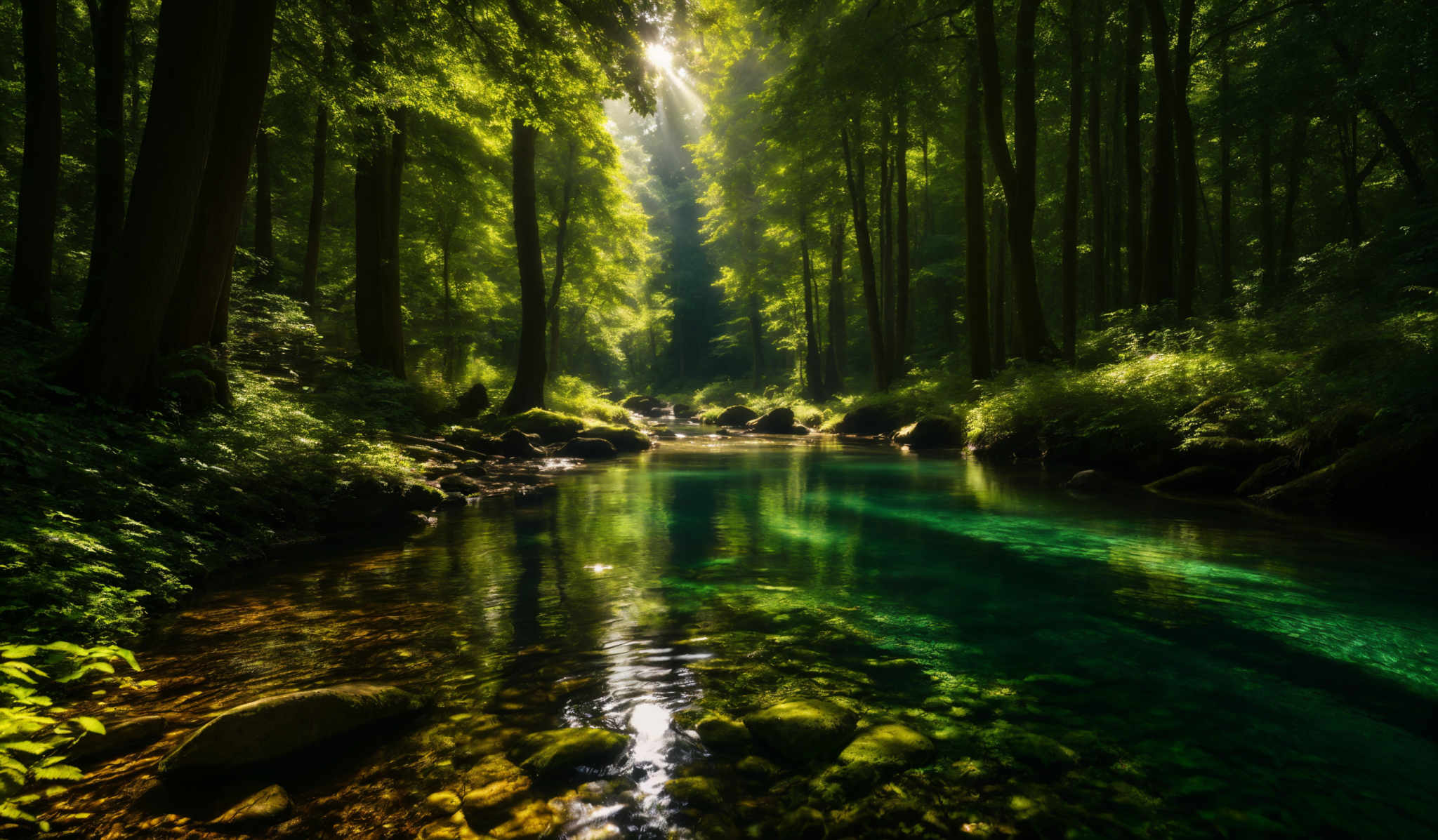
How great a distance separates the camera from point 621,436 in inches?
714

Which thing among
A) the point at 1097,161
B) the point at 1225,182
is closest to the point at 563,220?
the point at 1097,161

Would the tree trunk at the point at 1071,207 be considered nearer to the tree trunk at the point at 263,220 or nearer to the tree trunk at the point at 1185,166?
the tree trunk at the point at 1185,166

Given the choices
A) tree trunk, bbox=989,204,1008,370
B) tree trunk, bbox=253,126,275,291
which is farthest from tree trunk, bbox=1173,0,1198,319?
tree trunk, bbox=253,126,275,291

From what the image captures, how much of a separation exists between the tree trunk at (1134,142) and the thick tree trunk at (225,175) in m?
17.2

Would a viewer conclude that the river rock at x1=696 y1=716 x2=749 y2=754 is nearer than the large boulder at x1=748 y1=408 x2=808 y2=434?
Yes

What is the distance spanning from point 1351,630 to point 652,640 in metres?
4.49

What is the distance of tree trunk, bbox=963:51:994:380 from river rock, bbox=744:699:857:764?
15.8 meters

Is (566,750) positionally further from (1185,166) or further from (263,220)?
(263,220)

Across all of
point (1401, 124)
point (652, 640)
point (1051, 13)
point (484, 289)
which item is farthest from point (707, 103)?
point (652, 640)

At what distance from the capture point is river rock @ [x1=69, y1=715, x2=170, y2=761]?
264 centimetres

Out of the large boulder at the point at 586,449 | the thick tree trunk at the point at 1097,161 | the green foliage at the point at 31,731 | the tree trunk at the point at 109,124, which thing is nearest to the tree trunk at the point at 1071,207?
the thick tree trunk at the point at 1097,161

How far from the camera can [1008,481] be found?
10.9 metres

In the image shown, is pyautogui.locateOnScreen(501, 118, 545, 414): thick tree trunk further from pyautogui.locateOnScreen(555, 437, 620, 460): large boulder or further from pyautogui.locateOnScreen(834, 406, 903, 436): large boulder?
pyautogui.locateOnScreen(834, 406, 903, 436): large boulder

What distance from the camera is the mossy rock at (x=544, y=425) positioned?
649 inches
